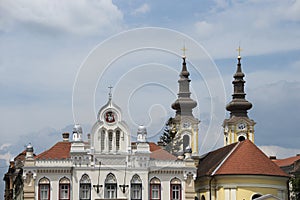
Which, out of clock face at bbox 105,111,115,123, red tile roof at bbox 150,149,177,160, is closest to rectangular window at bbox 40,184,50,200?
clock face at bbox 105,111,115,123

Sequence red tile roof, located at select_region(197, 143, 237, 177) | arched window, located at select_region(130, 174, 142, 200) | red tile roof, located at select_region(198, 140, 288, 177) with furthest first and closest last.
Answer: red tile roof, located at select_region(197, 143, 237, 177), red tile roof, located at select_region(198, 140, 288, 177), arched window, located at select_region(130, 174, 142, 200)

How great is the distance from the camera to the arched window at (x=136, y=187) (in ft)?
238

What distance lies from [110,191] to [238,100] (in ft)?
120

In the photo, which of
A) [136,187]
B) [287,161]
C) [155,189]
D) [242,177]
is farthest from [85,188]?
[287,161]

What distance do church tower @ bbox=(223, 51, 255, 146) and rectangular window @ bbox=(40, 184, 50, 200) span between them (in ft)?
122

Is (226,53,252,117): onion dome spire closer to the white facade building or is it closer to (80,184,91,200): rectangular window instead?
the white facade building

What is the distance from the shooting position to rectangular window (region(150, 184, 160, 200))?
72.8m

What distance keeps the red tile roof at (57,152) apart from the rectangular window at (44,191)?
2453 mm

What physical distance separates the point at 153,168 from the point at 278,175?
12.3 m

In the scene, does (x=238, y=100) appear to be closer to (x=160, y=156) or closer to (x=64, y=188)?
(x=160, y=156)

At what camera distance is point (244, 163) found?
252 feet

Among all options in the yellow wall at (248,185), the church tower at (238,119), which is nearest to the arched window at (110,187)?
the yellow wall at (248,185)

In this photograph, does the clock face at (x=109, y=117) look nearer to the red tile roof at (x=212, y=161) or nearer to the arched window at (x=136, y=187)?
the arched window at (x=136, y=187)

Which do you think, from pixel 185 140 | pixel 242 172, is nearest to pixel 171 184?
pixel 242 172
